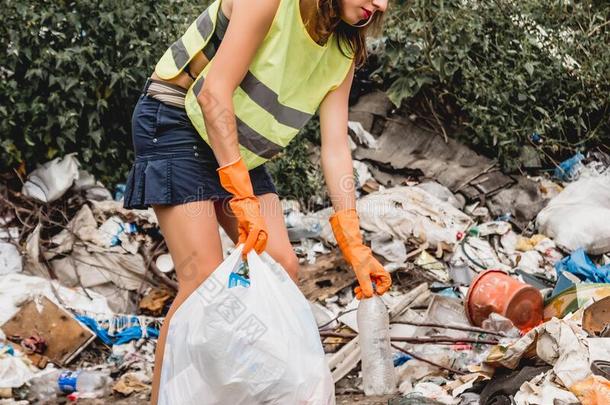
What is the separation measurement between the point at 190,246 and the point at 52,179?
2866 millimetres

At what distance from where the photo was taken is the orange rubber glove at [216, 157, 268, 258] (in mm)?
2391

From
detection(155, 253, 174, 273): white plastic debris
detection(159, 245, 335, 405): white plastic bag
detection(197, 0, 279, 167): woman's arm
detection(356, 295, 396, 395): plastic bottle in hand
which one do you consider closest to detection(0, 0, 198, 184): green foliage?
detection(155, 253, 174, 273): white plastic debris

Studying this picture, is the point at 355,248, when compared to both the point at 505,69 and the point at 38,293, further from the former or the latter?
the point at 505,69

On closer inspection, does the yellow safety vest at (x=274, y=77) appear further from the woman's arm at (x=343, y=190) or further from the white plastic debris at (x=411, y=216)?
the white plastic debris at (x=411, y=216)

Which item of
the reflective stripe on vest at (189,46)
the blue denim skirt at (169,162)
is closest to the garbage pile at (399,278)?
the blue denim skirt at (169,162)

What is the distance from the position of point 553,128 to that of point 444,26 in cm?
107

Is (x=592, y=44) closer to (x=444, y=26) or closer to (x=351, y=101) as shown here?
(x=444, y=26)

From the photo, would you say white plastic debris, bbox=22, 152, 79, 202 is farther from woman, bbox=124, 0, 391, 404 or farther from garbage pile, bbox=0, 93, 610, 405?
woman, bbox=124, 0, 391, 404

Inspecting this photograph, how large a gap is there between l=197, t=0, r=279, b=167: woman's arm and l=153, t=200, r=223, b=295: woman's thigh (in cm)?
19

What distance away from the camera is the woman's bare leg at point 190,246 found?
8.13ft

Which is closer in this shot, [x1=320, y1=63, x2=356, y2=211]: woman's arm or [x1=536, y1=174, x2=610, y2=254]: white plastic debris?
[x1=320, y1=63, x2=356, y2=211]: woman's arm

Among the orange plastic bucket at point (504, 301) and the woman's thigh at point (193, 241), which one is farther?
the orange plastic bucket at point (504, 301)

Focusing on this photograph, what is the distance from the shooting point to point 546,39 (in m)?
6.00

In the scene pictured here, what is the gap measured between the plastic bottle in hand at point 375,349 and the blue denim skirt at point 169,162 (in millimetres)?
1061
